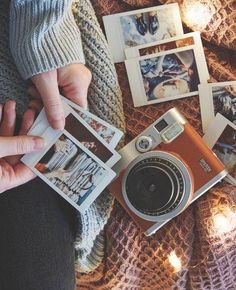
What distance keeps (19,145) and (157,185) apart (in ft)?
0.88

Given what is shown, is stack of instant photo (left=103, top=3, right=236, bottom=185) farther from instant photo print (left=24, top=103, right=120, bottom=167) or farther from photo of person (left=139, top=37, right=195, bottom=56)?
instant photo print (left=24, top=103, right=120, bottom=167)

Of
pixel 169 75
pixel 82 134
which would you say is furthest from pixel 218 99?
pixel 82 134

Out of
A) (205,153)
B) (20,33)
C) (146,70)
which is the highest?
(20,33)

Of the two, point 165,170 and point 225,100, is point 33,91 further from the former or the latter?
point 225,100

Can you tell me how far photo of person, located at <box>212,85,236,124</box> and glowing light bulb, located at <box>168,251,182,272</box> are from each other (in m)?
0.32

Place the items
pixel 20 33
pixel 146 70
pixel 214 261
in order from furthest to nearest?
pixel 146 70, pixel 214 261, pixel 20 33

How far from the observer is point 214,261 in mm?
968

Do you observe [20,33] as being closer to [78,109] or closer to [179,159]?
[78,109]

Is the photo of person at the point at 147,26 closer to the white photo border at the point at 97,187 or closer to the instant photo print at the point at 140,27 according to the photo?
the instant photo print at the point at 140,27

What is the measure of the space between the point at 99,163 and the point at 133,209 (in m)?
0.11

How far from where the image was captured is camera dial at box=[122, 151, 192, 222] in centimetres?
90

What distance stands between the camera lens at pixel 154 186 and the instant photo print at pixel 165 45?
29 cm

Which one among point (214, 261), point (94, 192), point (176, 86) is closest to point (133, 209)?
point (94, 192)

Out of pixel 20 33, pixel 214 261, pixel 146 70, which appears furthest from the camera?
pixel 146 70
